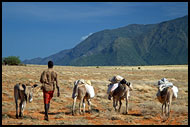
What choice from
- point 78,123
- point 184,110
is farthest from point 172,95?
point 78,123

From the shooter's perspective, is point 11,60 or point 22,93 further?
point 11,60

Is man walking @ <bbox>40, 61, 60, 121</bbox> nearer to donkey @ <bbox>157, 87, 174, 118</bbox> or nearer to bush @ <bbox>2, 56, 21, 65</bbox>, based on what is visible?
donkey @ <bbox>157, 87, 174, 118</bbox>

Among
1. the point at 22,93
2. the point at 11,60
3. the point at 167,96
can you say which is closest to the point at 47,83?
the point at 22,93

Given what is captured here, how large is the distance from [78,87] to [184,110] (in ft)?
21.2

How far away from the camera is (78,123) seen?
11578mm

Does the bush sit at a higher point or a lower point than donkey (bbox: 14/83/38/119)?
higher

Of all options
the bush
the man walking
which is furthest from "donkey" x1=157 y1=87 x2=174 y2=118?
the bush

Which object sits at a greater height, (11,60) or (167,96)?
(11,60)

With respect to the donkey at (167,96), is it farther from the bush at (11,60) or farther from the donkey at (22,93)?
the bush at (11,60)

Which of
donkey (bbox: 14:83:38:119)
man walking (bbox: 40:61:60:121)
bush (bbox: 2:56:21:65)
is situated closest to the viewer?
→ man walking (bbox: 40:61:60:121)

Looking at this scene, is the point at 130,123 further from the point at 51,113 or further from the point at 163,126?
the point at 51,113

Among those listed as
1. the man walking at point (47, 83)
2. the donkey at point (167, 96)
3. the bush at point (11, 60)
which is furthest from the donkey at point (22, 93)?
the bush at point (11, 60)

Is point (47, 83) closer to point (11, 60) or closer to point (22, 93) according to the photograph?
point (22, 93)

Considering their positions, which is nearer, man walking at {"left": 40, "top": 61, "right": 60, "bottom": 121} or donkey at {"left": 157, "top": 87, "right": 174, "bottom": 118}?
man walking at {"left": 40, "top": 61, "right": 60, "bottom": 121}
